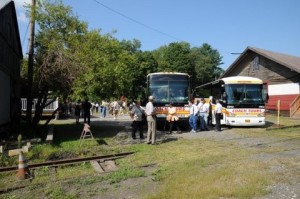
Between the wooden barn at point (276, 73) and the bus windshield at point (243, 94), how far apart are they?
1009 cm

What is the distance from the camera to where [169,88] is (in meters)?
21.6

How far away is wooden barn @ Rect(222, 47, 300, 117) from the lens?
32.0 meters

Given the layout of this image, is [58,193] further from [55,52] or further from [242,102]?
[242,102]

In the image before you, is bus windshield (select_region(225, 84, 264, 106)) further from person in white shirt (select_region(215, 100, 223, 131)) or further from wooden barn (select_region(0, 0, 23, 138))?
wooden barn (select_region(0, 0, 23, 138))

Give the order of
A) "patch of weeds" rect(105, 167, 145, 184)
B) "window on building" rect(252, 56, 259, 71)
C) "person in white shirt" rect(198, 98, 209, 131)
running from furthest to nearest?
"window on building" rect(252, 56, 259, 71), "person in white shirt" rect(198, 98, 209, 131), "patch of weeds" rect(105, 167, 145, 184)

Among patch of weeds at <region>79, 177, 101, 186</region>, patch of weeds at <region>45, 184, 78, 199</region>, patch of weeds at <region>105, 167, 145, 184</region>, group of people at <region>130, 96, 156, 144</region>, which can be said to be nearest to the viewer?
patch of weeds at <region>45, 184, 78, 199</region>

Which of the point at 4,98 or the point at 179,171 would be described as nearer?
the point at 179,171

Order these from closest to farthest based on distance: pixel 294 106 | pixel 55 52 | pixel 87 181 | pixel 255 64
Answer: pixel 87 181
pixel 55 52
pixel 294 106
pixel 255 64

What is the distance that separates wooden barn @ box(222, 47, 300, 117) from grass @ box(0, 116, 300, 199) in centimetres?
1762

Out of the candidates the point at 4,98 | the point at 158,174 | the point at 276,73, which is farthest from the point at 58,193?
the point at 276,73

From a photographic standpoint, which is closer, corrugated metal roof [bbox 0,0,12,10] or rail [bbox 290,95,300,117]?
corrugated metal roof [bbox 0,0,12,10]

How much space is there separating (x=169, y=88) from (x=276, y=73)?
17.0 metres

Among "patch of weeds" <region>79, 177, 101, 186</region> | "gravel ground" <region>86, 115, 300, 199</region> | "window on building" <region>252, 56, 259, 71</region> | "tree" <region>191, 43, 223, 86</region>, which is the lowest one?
"patch of weeds" <region>79, 177, 101, 186</region>

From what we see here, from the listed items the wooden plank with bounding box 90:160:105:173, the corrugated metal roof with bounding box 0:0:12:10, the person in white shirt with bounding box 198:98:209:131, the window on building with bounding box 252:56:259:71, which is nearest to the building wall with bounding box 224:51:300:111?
the window on building with bounding box 252:56:259:71
